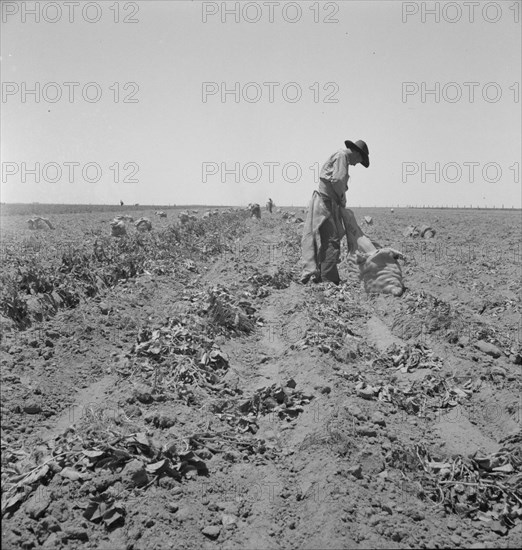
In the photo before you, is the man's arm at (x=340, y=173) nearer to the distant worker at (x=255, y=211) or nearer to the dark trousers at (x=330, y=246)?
the dark trousers at (x=330, y=246)

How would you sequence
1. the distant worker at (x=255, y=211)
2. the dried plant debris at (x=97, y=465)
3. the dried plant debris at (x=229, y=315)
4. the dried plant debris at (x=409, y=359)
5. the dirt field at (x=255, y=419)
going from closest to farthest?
the dirt field at (x=255, y=419) < the dried plant debris at (x=97, y=465) < the dried plant debris at (x=409, y=359) < the dried plant debris at (x=229, y=315) < the distant worker at (x=255, y=211)

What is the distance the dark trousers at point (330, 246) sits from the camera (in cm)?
827

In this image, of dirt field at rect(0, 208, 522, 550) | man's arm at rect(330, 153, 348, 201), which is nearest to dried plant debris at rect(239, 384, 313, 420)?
dirt field at rect(0, 208, 522, 550)

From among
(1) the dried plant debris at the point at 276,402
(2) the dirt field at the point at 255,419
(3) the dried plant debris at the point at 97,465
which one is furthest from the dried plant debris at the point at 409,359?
(3) the dried plant debris at the point at 97,465

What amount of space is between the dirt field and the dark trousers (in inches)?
35.9

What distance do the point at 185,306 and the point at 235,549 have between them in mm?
4327

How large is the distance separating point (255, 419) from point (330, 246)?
4.85 m

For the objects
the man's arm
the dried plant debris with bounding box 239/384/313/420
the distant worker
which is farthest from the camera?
the distant worker

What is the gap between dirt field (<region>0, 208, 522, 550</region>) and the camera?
Result: 2.63 meters

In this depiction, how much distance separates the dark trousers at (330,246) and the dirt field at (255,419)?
91 cm

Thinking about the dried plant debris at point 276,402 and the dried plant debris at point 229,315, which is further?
the dried plant debris at point 229,315

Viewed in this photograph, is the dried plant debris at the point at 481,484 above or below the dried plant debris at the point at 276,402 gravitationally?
below

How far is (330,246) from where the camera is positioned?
8.27 meters

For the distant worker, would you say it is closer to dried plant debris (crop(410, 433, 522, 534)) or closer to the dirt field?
the dirt field
